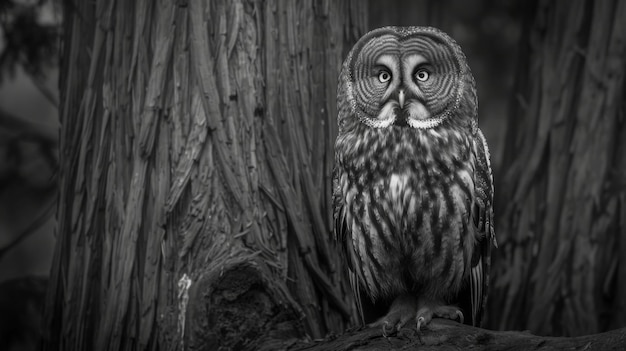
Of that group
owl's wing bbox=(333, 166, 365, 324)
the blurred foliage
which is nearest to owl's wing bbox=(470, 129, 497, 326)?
owl's wing bbox=(333, 166, 365, 324)

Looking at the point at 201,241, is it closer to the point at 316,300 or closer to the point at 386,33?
the point at 316,300

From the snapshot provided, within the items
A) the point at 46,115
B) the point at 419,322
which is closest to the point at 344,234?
the point at 419,322

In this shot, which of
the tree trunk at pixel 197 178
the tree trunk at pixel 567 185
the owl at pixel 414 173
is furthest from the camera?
the tree trunk at pixel 567 185

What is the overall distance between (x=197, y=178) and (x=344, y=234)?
2.21 feet

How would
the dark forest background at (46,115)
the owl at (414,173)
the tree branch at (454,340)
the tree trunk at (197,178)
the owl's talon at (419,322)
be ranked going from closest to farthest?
the tree branch at (454,340) < the owl's talon at (419,322) < the owl at (414,173) < the tree trunk at (197,178) < the dark forest background at (46,115)

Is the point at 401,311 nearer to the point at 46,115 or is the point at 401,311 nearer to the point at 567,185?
the point at 567,185

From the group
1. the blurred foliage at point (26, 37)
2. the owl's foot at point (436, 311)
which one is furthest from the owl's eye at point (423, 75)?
the blurred foliage at point (26, 37)

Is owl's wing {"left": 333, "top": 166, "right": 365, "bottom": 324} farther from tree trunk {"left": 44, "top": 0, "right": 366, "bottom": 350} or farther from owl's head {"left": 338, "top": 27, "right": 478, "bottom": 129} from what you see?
owl's head {"left": 338, "top": 27, "right": 478, "bottom": 129}

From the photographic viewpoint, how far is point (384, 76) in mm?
3506

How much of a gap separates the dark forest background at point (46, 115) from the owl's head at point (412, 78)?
4.92 ft

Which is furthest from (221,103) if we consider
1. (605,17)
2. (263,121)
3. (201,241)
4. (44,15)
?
(605,17)

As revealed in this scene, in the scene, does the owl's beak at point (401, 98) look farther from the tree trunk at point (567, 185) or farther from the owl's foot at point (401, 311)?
the tree trunk at point (567, 185)

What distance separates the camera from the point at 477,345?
9.71 ft

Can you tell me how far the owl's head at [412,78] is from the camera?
3.43 meters
